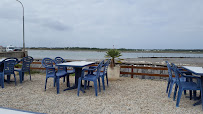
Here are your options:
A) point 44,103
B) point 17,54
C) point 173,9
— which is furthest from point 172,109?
point 17,54

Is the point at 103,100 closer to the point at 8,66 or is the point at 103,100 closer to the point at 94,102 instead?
the point at 94,102

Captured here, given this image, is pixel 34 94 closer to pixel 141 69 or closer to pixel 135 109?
pixel 135 109

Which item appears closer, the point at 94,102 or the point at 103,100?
the point at 94,102

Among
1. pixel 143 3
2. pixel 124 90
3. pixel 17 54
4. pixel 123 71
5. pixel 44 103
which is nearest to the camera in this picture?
pixel 44 103

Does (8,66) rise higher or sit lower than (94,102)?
higher

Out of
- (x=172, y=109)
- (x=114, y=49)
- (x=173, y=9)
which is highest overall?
(x=173, y=9)

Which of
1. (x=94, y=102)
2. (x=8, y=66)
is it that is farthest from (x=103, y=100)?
(x=8, y=66)

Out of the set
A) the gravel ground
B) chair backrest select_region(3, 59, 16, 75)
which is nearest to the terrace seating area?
the gravel ground

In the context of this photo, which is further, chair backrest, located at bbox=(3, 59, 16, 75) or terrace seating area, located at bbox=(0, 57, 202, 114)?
chair backrest, located at bbox=(3, 59, 16, 75)

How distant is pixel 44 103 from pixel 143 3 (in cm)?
786

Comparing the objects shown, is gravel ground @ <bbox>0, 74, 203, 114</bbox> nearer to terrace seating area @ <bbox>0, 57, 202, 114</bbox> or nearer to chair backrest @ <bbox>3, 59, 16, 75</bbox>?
terrace seating area @ <bbox>0, 57, 202, 114</bbox>

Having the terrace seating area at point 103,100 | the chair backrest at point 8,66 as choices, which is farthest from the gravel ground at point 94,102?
the chair backrest at point 8,66

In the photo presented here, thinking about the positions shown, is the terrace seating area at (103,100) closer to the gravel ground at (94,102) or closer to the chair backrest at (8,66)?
the gravel ground at (94,102)

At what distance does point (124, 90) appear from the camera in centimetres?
495
